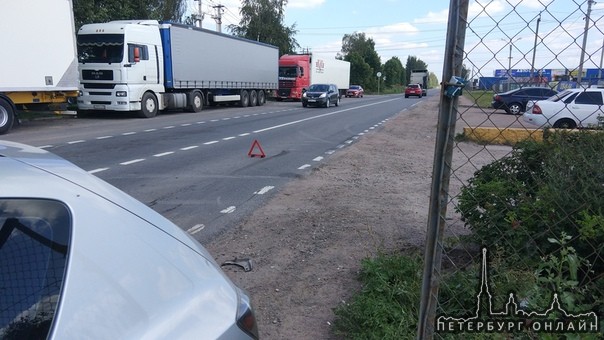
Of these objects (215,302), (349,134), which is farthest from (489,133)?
(215,302)

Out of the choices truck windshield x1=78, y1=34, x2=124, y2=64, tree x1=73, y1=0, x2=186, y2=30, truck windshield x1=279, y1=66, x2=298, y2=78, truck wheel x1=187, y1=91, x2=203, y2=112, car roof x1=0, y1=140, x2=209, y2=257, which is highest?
tree x1=73, y1=0, x2=186, y2=30

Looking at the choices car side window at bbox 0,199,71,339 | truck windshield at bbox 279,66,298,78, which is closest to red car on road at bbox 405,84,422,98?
truck windshield at bbox 279,66,298,78

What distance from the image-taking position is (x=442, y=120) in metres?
2.10

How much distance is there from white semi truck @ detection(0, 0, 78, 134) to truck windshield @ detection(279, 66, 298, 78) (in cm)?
2422

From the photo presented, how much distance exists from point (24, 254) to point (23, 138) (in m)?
13.7

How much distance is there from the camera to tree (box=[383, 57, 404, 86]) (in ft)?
366

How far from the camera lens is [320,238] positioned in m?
5.20

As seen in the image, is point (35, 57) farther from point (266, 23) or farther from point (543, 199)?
point (266, 23)

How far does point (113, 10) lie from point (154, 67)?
25.0ft

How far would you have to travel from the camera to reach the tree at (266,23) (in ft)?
182

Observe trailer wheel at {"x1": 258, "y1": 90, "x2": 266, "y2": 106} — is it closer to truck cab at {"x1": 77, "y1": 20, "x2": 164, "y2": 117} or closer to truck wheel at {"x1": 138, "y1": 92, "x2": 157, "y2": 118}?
truck wheel at {"x1": 138, "y1": 92, "x2": 157, "y2": 118}

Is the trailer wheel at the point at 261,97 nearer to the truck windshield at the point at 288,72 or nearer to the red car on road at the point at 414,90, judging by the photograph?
the truck windshield at the point at 288,72

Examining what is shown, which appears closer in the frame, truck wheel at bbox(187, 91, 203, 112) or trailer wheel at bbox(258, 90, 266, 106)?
truck wheel at bbox(187, 91, 203, 112)

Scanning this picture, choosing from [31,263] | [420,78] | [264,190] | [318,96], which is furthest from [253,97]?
[420,78]
